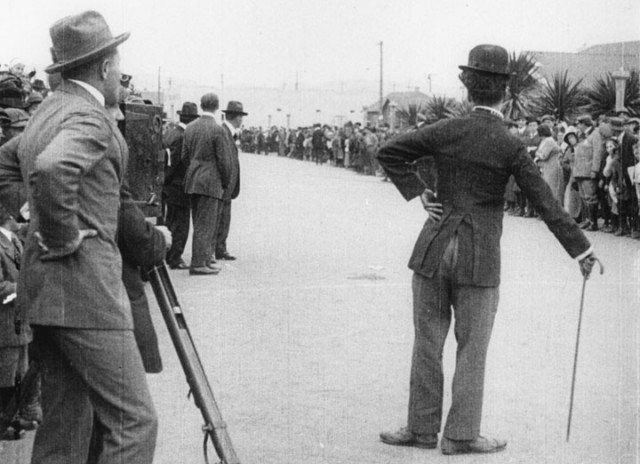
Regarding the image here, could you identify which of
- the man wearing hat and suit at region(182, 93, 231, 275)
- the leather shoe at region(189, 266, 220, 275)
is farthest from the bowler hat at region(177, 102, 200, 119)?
the leather shoe at region(189, 266, 220, 275)

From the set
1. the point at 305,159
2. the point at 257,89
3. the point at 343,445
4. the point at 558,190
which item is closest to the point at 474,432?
the point at 343,445

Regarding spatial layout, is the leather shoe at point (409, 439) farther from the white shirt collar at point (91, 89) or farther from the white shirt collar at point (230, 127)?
the white shirt collar at point (230, 127)

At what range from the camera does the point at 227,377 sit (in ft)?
22.0

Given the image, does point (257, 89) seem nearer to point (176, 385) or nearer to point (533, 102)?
point (533, 102)

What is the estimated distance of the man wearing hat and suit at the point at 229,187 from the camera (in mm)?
11983

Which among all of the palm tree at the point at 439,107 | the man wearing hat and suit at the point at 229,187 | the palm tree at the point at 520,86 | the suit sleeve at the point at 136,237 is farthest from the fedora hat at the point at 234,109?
the palm tree at the point at 439,107

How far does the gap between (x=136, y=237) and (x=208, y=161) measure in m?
7.35

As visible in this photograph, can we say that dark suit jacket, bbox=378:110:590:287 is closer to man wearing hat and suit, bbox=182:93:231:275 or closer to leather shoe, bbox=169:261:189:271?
man wearing hat and suit, bbox=182:93:231:275

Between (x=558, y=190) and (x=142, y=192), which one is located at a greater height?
(x=142, y=192)

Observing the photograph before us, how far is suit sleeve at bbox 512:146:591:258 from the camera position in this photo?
521cm

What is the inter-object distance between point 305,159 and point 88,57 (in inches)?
2072

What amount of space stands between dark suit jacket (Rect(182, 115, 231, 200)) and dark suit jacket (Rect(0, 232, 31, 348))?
19.7ft

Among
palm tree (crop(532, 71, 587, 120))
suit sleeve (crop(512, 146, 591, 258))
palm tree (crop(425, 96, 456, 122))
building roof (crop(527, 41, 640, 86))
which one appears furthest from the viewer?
building roof (crop(527, 41, 640, 86))

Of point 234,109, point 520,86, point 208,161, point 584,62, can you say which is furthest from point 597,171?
point 584,62
